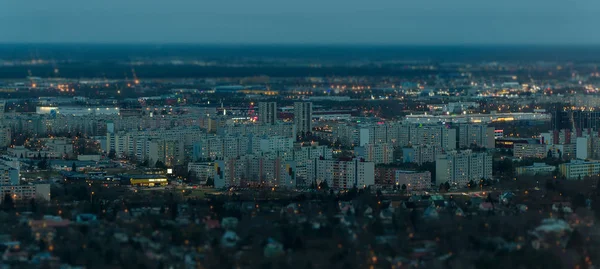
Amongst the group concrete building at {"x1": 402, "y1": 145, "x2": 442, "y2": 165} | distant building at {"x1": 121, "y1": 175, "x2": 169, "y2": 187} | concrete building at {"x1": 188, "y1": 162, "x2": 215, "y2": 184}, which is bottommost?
distant building at {"x1": 121, "y1": 175, "x2": 169, "y2": 187}

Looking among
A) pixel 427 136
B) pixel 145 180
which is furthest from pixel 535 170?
pixel 145 180

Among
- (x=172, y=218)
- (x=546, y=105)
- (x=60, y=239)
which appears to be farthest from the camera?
(x=546, y=105)

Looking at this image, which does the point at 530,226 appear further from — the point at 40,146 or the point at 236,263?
the point at 40,146

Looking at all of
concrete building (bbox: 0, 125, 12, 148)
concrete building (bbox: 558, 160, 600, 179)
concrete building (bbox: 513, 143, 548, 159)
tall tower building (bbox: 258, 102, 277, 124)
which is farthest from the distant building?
tall tower building (bbox: 258, 102, 277, 124)

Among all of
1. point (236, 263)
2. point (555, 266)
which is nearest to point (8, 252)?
point (236, 263)

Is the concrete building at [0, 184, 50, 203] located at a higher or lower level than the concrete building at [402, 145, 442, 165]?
lower

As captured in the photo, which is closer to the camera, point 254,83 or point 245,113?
point 245,113

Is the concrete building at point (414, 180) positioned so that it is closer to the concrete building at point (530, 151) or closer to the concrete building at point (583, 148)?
the concrete building at point (530, 151)

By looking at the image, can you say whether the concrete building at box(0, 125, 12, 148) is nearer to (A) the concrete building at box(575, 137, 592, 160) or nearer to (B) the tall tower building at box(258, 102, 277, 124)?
(B) the tall tower building at box(258, 102, 277, 124)
